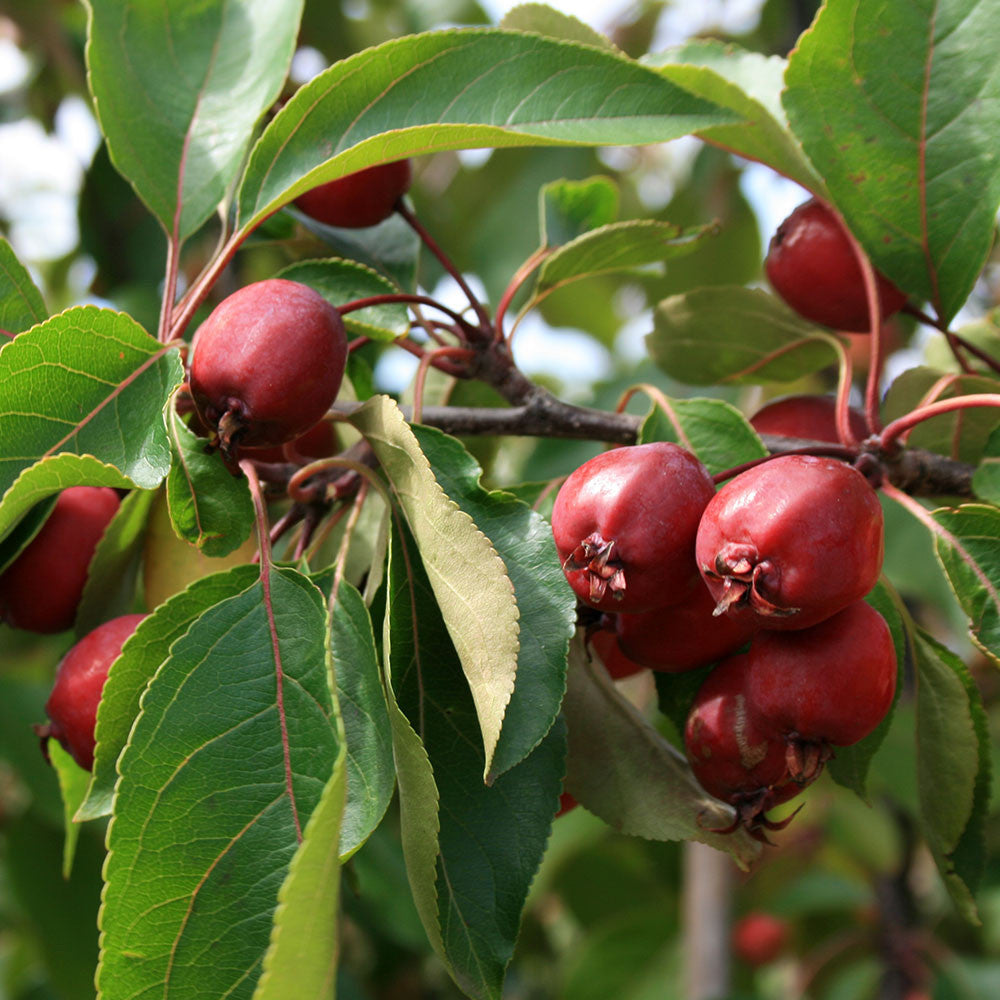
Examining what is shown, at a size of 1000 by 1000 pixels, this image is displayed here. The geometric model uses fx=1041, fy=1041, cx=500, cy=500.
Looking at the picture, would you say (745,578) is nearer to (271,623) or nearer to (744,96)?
(271,623)

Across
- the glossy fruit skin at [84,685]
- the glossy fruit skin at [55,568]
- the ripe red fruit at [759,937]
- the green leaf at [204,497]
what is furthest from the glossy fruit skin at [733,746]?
the ripe red fruit at [759,937]

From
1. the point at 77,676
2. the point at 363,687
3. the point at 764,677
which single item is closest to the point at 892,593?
the point at 764,677

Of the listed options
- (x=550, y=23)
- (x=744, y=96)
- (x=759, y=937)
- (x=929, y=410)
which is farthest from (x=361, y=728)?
(x=759, y=937)

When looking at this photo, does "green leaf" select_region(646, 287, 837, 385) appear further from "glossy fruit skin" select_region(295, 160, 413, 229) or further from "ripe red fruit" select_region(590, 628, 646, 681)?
"ripe red fruit" select_region(590, 628, 646, 681)

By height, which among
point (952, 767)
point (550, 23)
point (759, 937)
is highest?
point (550, 23)

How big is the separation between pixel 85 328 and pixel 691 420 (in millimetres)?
604

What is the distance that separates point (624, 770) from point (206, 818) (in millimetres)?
414

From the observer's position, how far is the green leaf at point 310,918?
0.62 metres

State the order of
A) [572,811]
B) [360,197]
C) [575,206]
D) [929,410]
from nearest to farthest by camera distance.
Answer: [929,410]
[360,197]
[575,206]
[572,811]

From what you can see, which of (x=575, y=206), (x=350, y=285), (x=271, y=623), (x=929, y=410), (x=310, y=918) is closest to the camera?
(x=310, y=918)

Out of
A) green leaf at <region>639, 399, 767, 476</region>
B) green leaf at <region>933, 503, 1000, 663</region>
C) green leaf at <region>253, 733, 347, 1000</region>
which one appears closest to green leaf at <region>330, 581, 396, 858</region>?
green leaf at <region>253, 733, 347, 1000</region>

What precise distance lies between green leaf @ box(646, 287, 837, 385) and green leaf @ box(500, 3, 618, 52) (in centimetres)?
35

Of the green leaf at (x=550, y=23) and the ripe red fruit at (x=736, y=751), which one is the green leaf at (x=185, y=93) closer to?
the green leaf at (x=550, y=23)

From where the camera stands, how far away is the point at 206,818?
0.79 metres
